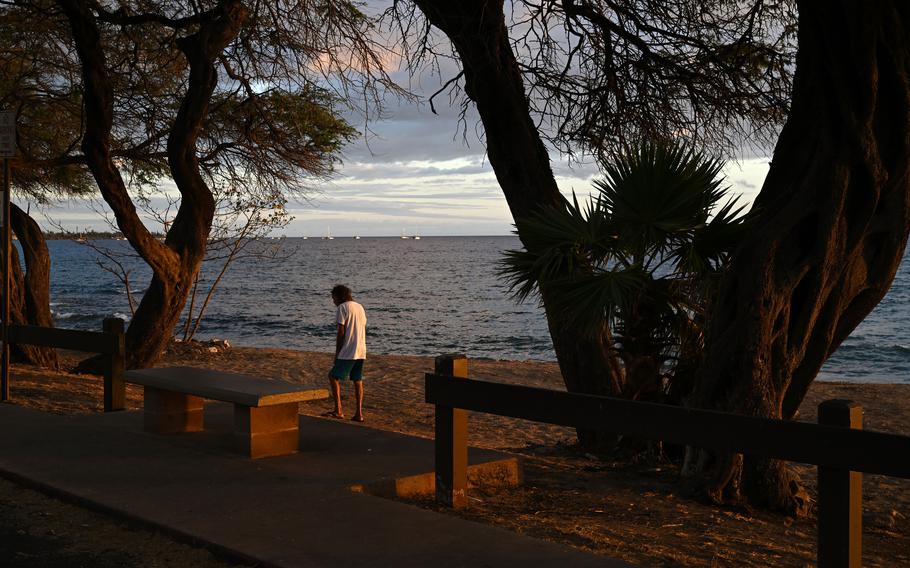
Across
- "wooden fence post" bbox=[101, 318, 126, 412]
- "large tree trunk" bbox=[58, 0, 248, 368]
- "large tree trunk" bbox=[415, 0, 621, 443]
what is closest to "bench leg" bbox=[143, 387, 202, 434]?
"wooden fence post" bbox=[101, 318, 126, 412]

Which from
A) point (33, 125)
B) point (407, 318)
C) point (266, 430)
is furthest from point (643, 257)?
point (407, 318)

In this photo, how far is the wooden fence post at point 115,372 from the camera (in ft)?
30.5

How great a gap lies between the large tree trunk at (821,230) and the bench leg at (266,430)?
3304mm

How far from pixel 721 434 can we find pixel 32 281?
14455 millimetres

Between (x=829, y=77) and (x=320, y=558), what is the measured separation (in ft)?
17.0

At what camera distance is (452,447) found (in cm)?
588

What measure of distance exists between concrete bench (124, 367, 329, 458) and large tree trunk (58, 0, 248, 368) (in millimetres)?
6046

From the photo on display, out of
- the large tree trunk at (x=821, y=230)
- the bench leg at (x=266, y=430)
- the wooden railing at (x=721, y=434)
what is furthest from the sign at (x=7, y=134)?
the large tree trunk at (x=821, y=230)

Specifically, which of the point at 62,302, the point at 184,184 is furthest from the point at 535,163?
the point at 62,302

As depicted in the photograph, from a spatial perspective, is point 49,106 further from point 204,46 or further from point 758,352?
point 758,352

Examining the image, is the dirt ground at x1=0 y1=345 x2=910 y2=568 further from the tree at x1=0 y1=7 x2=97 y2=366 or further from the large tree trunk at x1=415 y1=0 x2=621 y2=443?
the tree at x1=0 y1=7 x2=97 y2=366

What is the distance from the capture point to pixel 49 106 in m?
16.5

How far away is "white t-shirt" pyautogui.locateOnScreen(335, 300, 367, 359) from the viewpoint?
10453 mm

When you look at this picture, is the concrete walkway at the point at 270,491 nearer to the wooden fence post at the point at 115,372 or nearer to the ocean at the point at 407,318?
the wooden fence post at the point at 115,372
